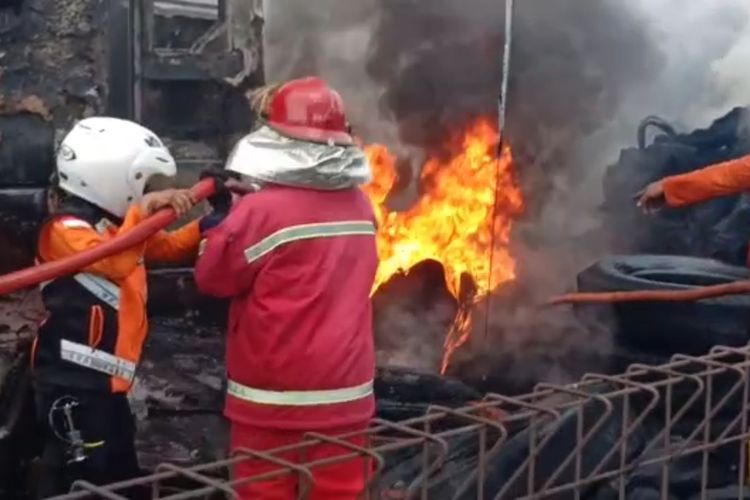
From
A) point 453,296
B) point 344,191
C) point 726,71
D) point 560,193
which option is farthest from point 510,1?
point 344,191

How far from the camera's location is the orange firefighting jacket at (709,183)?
5328mm

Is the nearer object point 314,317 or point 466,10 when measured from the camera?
point 314,317

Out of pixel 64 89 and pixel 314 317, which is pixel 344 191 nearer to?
pixel 314 317

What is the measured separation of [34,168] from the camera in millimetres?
4652

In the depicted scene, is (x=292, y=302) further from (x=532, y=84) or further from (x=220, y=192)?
(x=532, y=84)

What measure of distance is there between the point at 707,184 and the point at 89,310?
2.68 meters

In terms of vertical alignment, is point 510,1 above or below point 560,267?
above

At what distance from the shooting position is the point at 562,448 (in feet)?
14.6

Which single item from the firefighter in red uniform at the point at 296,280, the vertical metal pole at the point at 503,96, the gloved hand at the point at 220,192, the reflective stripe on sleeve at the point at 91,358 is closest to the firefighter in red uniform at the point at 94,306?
the reflective stripe on sleeve at the point at 91,358

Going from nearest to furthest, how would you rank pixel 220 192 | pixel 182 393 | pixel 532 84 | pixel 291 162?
1. pixel 291 162
2. pixel 220 192
3. pixel 182 393
4. pixel 532 84

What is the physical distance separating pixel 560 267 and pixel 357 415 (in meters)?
4.22

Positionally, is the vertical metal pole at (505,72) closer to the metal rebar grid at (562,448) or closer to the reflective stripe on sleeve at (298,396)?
the metal rebar grid at (562,448)

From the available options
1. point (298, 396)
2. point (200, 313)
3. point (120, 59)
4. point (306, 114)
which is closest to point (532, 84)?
point (200, 313)

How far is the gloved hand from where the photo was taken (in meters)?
4.38
